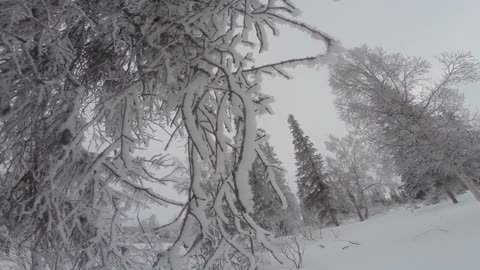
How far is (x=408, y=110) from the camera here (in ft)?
33.7

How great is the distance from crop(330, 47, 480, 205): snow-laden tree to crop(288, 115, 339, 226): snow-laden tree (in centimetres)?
1696

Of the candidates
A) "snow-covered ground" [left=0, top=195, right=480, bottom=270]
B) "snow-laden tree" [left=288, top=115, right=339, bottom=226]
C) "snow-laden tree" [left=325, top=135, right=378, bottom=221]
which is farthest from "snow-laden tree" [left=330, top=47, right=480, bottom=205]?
"snow-laden tree" [left=325, top=135, right=378, bottom=221]

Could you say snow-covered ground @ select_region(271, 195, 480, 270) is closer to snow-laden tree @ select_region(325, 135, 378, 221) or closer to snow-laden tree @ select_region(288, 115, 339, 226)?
snow-laden tree @ select_region(288, 115, 339, 226)

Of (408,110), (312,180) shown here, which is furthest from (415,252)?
(312,180)

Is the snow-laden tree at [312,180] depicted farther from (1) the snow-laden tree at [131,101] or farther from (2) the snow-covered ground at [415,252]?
(1) the snow-laden tree at [131,101]

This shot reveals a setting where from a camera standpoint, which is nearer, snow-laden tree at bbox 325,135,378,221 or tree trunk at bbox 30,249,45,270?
tree trunk at bbox 30,249,45,270

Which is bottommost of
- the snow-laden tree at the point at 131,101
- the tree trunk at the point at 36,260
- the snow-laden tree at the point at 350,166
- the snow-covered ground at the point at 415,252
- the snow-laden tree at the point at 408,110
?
the snow-covered ground at the point at 415,252

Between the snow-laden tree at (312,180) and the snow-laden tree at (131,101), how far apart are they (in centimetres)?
2654

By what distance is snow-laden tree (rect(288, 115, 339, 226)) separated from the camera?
1088 inches

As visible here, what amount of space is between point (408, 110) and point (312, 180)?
1904 cm

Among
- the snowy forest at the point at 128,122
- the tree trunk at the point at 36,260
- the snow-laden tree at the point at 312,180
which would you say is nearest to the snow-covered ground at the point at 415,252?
the snowy forest at the point at 128,122

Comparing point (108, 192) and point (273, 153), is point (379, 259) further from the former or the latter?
point (273, 153)

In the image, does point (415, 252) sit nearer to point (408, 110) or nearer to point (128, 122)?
point (408, 110)

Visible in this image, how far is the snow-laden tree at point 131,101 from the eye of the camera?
51.3 inches
